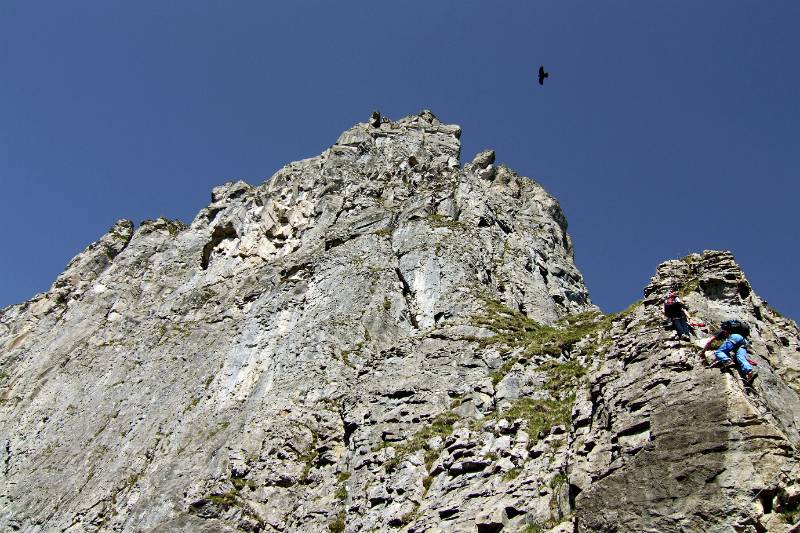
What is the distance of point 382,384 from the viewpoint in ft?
99.9

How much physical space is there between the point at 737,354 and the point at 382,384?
17.6m

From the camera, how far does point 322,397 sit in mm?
32250

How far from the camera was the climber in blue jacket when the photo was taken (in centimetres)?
1535

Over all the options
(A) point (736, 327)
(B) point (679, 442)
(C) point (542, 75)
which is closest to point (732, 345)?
(A) point (736, 327)

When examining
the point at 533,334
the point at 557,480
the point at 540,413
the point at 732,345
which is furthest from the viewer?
the point at 533,334

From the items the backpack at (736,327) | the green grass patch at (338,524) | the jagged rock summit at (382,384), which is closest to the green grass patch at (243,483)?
the jagged rock summit at (382,384)

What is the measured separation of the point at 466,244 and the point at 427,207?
651 centimetres

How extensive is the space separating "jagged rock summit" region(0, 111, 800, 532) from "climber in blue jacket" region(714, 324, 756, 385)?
21.4 inches

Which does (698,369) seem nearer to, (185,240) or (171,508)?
(171,508)

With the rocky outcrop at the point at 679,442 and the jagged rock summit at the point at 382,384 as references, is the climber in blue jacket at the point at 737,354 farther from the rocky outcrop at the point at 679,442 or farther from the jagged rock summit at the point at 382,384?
the jagged rock summit at the point at 382,384

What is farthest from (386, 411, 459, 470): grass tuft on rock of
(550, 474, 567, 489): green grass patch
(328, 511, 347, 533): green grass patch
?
(550, 474, 567, 489): green grass patch

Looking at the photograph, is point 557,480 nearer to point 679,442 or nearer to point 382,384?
point 679,442

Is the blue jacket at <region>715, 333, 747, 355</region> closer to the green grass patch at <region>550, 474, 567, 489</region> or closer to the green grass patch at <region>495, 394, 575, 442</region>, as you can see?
the green grass patch at <region>550, 474, 567, 489</region>

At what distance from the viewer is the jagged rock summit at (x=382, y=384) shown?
49.6 ft
